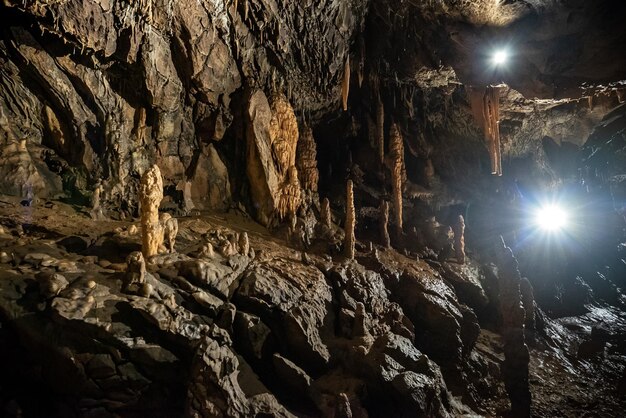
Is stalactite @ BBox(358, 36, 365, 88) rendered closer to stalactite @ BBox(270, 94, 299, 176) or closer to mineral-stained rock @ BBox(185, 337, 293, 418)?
stalactite @ BBox(270, 94, 299, 176)

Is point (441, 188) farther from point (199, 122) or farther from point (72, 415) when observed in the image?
point (72, 415)

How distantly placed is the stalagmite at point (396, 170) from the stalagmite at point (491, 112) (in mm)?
3329

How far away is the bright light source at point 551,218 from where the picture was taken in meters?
18.8

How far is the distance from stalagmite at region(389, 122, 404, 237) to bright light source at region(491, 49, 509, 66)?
4.69 metres

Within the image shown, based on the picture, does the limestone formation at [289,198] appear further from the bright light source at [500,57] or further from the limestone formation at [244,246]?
the bright light source at [500,57]

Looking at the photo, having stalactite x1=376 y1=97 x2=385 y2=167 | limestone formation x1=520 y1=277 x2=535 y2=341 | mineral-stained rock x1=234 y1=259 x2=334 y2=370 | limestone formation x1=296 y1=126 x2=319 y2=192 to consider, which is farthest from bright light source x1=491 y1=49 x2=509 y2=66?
mineral-stained rock x1=234 y1=259 x2=334 y2=370

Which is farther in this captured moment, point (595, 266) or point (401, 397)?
point (595, 266)

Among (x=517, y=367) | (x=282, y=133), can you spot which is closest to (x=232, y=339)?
(x=517, y=367)

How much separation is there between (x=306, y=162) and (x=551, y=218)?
14670 millimetres

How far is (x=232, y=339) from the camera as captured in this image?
22.6 ft

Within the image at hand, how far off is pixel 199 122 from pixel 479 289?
12.1 m

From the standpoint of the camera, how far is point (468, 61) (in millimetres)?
12273

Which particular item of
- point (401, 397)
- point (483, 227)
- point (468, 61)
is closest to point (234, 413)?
point (401, 397)

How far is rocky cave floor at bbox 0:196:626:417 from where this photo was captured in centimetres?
534
